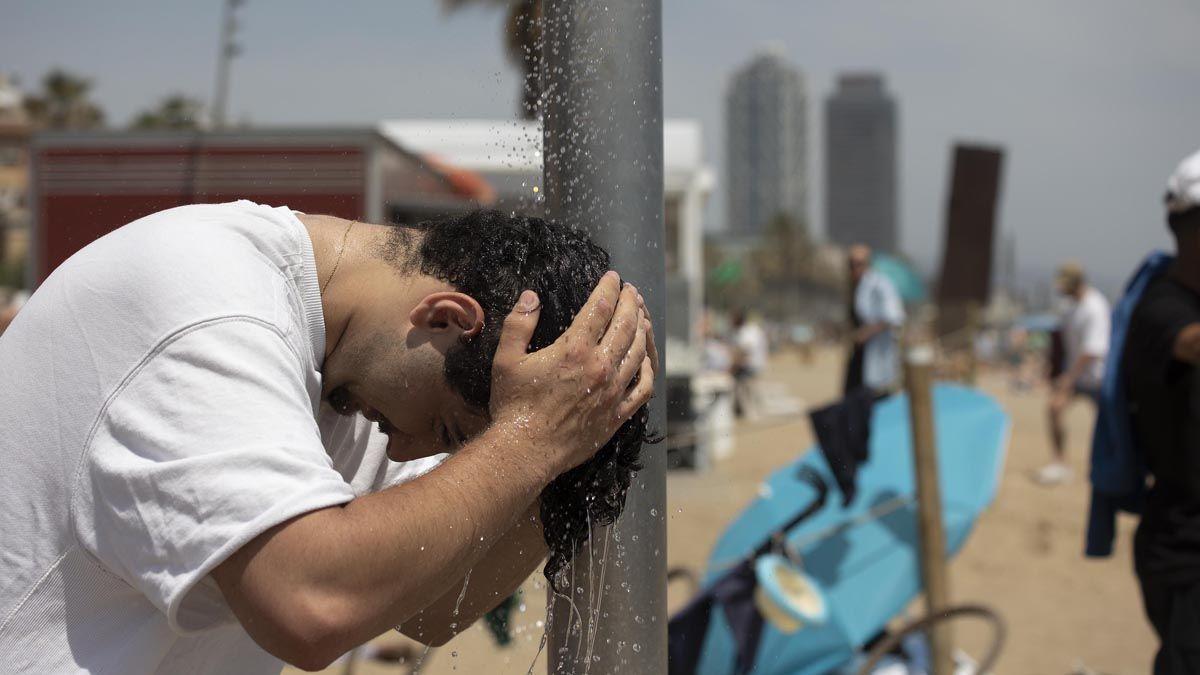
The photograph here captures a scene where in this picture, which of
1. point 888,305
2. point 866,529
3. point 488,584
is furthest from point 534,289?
point 888,305

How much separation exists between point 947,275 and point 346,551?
12.4m

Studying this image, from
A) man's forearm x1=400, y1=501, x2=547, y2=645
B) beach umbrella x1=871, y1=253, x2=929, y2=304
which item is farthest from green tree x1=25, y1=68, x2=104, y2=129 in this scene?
man's forearm x1=400, y1=501, x2=547, y2=645

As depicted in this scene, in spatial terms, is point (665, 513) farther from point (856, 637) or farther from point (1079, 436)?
point (1079, 436)

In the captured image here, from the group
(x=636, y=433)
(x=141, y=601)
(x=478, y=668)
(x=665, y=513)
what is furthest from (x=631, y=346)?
(x=478, y=668)

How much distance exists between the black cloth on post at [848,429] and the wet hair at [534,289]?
3064 millimetres

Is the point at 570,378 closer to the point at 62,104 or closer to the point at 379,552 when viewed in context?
the point at 379,552

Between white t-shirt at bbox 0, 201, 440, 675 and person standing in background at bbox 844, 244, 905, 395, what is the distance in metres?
8.08

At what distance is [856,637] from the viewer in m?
4.10

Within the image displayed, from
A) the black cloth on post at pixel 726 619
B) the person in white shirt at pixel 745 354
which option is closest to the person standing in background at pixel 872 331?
the black cloth on post at pixel 726 619

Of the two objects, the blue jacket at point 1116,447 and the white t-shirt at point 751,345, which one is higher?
the blue jacket at point 1116,447


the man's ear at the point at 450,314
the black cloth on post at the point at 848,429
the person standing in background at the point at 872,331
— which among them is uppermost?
the man's ear at the point at 450,314

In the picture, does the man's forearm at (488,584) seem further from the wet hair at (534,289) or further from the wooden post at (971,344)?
the wooden post at (971,344)

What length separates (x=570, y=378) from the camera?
1.18 metres

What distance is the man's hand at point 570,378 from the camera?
3.87 ft
